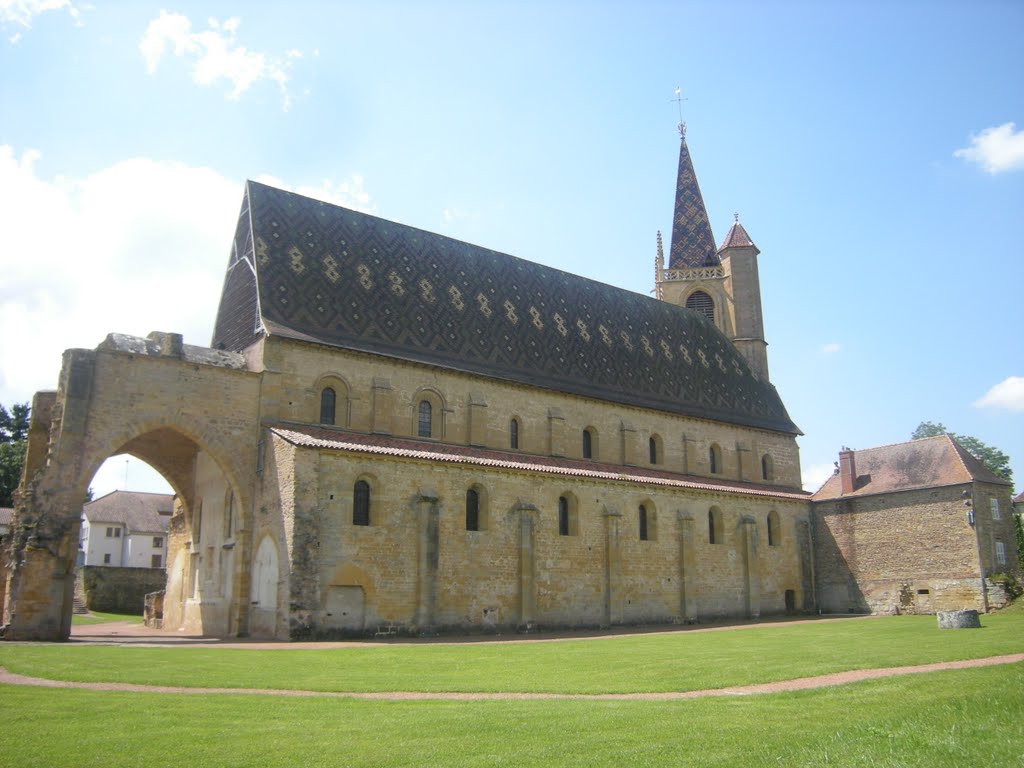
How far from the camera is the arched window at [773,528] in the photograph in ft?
129

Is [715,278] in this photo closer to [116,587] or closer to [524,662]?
[524,662]

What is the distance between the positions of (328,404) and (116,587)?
2408 centimetres

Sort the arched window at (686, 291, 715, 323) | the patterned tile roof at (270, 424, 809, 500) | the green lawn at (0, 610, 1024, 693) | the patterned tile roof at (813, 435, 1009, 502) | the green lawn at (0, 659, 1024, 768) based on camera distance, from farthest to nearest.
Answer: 1. the arched window at (686, 291, 715, 323)
2. the patterned tile roof at (813, 435, 1009, 502)
3. the patterned tile roof at (270, 424, 809, 500)
4. the green lawn at (0, 610, 1024, 693)
5. the green lawn at (0, 659, 1024, 768)

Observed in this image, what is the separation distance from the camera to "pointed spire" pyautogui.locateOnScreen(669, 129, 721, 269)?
51.3m

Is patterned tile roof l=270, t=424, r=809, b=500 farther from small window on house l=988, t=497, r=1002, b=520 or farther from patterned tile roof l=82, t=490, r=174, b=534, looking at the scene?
patterned tile roof l=82, t=490, r=174, b=534

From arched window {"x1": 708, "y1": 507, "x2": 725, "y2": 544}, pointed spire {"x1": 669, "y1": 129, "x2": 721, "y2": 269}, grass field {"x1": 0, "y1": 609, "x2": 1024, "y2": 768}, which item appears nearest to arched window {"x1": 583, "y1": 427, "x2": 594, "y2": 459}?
arched window {"x1": 708, "y1": 507, "x2": 725, "y2": 544}

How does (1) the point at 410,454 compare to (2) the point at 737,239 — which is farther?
(2) the point at 737,239

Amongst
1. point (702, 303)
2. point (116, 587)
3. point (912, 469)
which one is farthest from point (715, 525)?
point (116, 587)

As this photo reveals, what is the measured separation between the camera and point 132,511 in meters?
67.9

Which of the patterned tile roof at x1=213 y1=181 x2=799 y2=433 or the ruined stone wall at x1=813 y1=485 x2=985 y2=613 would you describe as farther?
the ruined stone wall at x1=813 y1=485 x2=985 y2=613

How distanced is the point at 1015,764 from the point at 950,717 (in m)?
2.01

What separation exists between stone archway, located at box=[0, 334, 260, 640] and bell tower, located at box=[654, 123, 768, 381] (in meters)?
30.2

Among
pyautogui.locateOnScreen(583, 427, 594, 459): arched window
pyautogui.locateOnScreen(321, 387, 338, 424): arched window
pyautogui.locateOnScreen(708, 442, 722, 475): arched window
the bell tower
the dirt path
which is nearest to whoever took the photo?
the dirt path

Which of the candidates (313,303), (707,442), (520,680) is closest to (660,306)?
(707,442)
